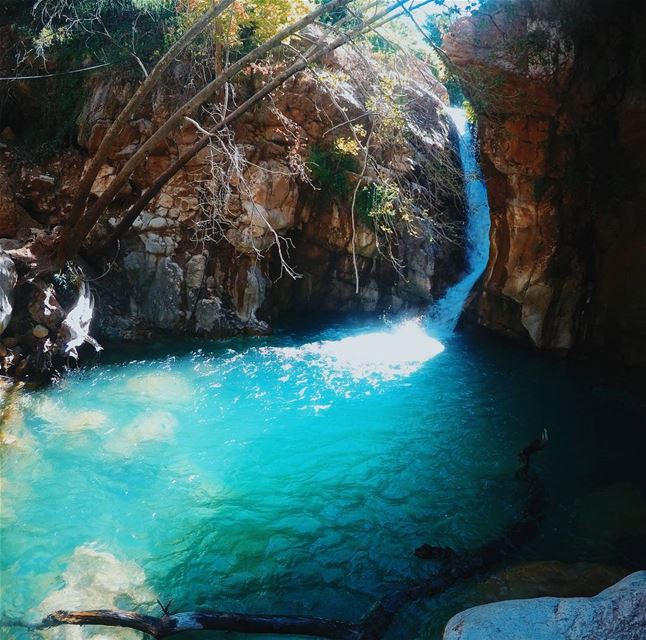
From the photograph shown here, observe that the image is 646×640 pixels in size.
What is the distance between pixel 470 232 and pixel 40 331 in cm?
1108

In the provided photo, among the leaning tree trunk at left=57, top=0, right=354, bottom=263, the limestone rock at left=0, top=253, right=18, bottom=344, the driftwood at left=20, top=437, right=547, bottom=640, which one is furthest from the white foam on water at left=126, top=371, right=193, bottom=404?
the driftwood at left=20, top=437, right=547, bottom=640

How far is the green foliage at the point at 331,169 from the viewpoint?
11.1 metres

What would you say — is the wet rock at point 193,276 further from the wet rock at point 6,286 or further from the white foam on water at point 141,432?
the white foam on water at point 141,432

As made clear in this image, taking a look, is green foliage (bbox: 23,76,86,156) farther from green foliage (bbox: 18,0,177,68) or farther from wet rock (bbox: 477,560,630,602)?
wet rock (bbox: 477,560,630,602)

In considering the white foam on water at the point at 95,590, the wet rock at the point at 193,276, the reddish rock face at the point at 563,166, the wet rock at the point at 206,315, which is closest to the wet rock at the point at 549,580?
the white foam on water at the point at 95,590

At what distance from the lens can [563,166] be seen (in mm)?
9102

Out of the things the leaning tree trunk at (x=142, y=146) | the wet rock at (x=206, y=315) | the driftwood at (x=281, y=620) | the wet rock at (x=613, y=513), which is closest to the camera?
the driftwood at (x=281, y=620)

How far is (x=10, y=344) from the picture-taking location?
306 inches

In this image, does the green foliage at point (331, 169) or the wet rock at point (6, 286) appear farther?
the green foliage at point (331, 169)

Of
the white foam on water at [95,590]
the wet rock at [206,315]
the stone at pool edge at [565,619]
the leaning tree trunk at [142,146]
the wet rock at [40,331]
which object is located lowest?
the white foam on water at [95,590]

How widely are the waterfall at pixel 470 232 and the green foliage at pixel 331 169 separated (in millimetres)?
3469

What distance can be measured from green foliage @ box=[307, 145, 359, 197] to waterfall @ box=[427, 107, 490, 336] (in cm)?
347

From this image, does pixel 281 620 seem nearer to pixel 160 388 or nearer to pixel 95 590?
pixel 95 590

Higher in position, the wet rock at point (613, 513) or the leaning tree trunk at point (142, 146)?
the leaning tree trunk at point (142, 146)
